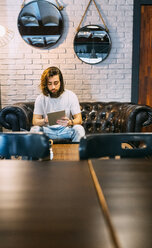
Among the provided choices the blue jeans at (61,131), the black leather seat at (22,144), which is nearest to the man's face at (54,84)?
the blue jeans at (61,131)

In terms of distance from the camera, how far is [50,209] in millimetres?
565

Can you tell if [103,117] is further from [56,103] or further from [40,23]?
[40,23]

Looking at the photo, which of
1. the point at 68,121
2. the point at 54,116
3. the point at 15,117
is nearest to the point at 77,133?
the point at 68,121

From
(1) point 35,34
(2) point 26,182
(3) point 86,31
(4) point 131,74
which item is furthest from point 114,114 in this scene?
(2) point 26,182

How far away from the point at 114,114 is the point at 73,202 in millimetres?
2689

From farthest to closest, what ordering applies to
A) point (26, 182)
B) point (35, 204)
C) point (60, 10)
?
point (60, 10) < point (26, 182) < point (35, 204)

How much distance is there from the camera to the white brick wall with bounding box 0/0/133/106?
3.55 m

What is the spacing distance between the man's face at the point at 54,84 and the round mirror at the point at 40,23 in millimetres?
1072

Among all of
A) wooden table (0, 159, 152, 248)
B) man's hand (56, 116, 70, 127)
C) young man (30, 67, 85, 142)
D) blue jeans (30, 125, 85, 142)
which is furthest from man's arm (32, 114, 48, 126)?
wooden table (0, 159, 152, 248)

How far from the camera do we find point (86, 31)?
11.7 ft

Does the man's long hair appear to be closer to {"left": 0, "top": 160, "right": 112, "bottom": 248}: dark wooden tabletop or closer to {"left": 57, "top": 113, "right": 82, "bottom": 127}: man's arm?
{"left": 57, "top": 113, "right": 82, "bottom": 127}: man's arm

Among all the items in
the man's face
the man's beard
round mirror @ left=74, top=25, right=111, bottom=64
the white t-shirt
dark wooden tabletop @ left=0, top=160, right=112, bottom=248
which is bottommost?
dark wooden tabletop @ left=0, top=160, right=112, bottom=248

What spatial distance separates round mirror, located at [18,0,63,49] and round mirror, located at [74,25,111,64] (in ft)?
1.03

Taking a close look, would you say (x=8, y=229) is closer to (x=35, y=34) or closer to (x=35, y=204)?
(x=35, y=204)
